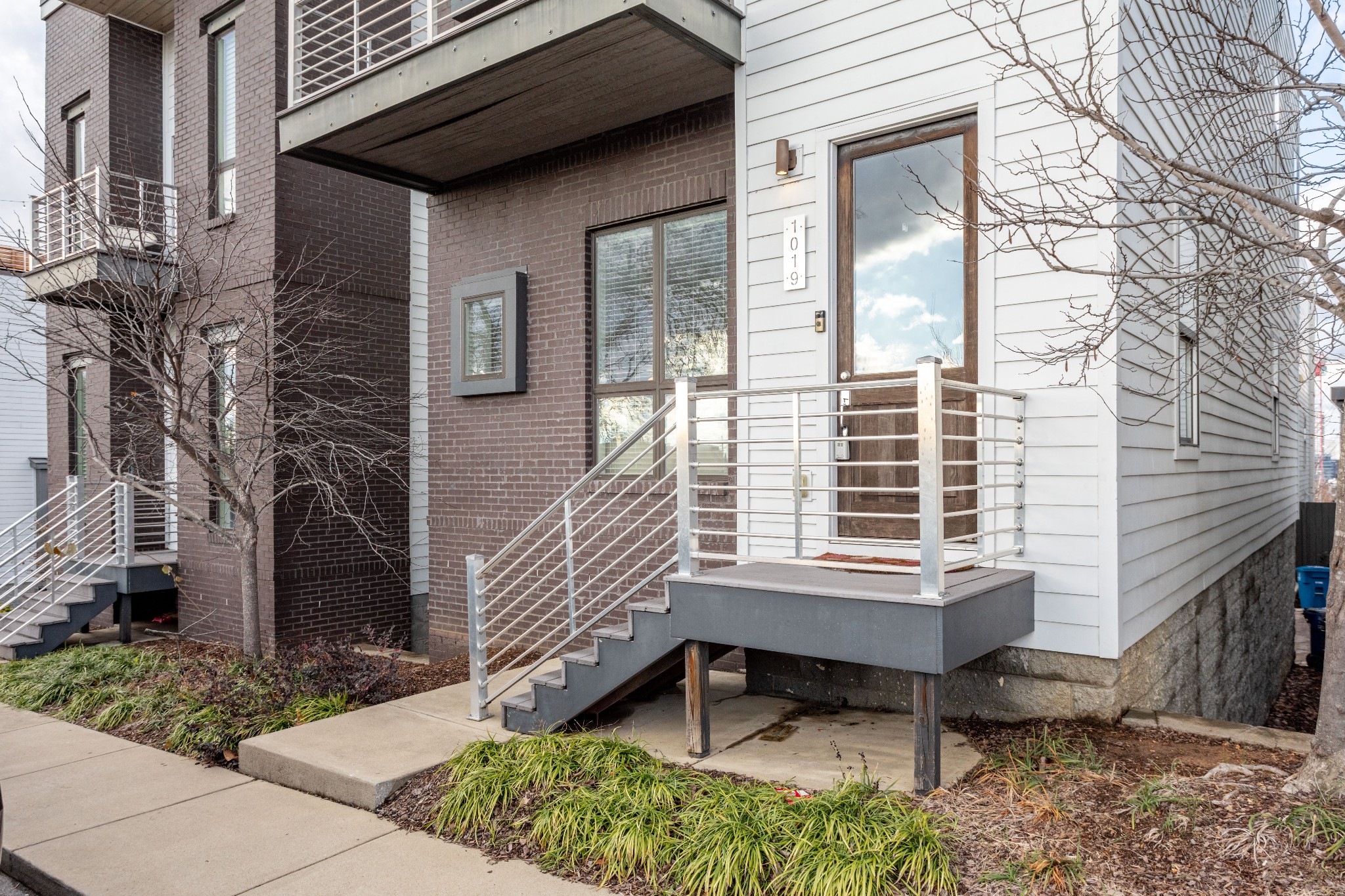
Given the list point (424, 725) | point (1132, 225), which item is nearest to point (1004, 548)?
point (1132, 225)

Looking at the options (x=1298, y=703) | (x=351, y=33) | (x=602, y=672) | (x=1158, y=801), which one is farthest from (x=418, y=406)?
(x=1298, y=703)

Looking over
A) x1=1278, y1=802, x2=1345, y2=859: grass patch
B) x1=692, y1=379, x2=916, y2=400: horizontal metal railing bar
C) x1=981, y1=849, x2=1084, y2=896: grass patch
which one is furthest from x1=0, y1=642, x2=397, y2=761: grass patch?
x1=1278, y1=802, x2=1345, y2=859: grass patch

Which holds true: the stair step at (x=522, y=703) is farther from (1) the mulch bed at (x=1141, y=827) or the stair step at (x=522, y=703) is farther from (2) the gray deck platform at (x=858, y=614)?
(2) the gray deck platform at (x=858, y=614)

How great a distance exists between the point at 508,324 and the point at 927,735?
5.28 meters

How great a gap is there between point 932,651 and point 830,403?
2.21 metres

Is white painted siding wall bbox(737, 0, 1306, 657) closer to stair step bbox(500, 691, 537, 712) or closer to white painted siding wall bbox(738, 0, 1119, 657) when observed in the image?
white painted siding wall bbox(738, 0, 1119, 657)

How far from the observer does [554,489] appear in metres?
7.74

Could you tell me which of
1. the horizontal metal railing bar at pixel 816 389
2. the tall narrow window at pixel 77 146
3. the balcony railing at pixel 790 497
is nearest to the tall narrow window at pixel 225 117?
the tall narrow window at pixel 77 146

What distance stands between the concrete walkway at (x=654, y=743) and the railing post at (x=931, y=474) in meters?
1.03

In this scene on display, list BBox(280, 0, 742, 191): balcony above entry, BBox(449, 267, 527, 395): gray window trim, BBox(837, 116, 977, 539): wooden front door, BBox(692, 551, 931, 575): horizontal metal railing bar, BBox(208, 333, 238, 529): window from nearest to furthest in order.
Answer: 1. BBox(692, 551, 931, 575): horizontal metal railing bar
2. BBox(837, 116, 977, 539): wooden front door
3. BBox(280, 0, 742, 191): balcony above entry
4. BBox(449, 267, 527, 395): gray window trim
5. BBox(208, 333, 238, 529): window

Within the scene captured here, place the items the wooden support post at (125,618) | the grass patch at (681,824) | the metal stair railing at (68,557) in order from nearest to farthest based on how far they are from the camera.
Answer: the grass patch at (681,824) < the metal stair railing at (68,557) < the wooden support post at (125,618)

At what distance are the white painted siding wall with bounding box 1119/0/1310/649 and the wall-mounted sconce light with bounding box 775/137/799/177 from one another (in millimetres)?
1984

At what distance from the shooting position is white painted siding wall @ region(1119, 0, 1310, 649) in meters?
5.12

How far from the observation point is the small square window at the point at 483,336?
26.7ft
